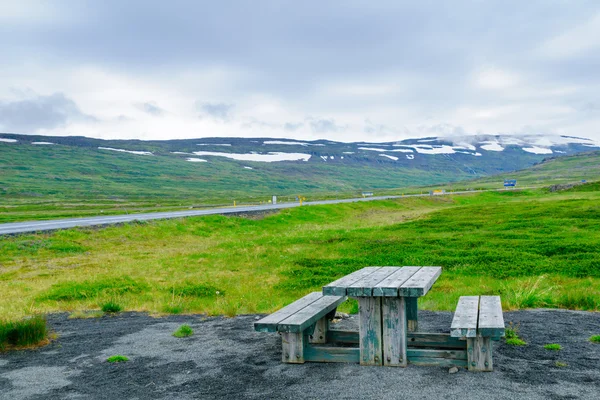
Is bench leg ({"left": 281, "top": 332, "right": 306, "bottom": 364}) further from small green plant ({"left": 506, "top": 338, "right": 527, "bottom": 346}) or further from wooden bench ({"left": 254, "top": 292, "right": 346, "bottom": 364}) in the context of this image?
small green plant ({"left": 506, "top": 338, "right": 527, "bottom": 346})

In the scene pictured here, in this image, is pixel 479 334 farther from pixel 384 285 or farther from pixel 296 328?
pixel 296 328

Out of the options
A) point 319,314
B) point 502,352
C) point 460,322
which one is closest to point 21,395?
point 319,314

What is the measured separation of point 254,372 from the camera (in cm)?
676

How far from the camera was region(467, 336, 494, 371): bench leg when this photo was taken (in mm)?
6449

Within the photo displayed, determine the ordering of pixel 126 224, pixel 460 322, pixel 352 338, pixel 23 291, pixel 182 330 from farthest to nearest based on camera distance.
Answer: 1. pixel 126 224
2. pixel 23 291
3. pixel 182 330
4. pixel 352 338
5. pixel 460 322

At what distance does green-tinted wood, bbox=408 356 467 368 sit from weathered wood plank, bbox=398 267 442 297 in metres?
0.88

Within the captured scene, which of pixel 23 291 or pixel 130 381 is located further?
pixel 23 291

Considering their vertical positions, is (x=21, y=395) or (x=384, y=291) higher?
(x=384, y=291)

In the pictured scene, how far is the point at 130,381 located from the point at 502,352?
475 cm

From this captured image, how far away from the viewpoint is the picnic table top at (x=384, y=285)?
21.3ft

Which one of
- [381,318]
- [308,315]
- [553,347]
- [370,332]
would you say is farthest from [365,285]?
[553,347]

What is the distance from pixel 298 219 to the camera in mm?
45656

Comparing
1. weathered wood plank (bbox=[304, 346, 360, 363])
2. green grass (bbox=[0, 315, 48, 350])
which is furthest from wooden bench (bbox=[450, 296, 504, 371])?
green grass (bbox=[0, 315, 48, 350])

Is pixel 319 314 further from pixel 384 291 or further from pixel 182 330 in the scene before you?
pixel 182 330
